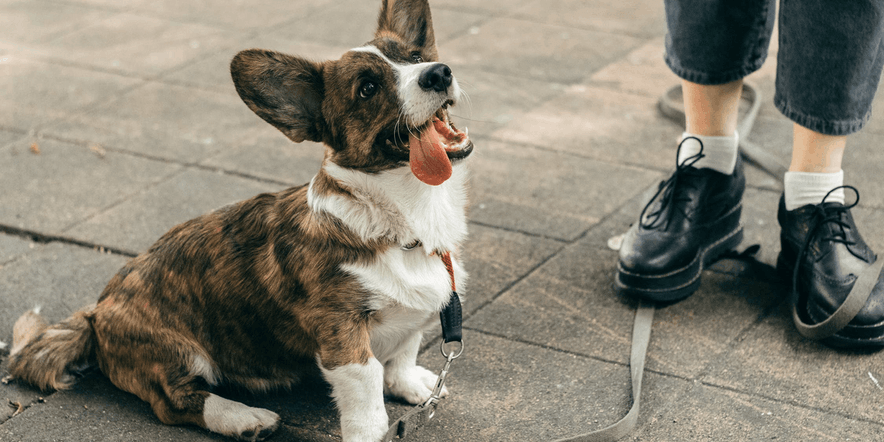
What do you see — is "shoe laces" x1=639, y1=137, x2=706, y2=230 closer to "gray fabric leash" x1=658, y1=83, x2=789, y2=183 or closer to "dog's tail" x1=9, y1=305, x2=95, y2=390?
"gray fabric leash" x1=658, y1=83, x2=789, y2=183

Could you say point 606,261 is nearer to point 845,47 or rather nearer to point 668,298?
point 668,298

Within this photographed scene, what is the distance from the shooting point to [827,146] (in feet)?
10.2

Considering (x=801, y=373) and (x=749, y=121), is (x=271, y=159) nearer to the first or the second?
(x=749, y=121)

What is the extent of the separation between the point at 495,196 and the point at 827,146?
1678 mm

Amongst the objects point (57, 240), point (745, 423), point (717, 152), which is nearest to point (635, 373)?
point (745, 423)

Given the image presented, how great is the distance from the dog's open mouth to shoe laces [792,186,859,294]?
1457 millimetres

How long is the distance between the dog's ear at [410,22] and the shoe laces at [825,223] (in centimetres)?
159

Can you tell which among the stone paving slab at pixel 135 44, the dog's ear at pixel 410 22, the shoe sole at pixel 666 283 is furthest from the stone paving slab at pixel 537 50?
the dog's ear at pixel 410 22

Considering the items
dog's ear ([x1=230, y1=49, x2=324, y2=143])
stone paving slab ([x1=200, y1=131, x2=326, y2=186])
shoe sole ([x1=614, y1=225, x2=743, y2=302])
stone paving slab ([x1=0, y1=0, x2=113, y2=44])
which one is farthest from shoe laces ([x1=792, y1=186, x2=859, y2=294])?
stone paving slab ([x1=0, y1=0, x2=113, y2=44])

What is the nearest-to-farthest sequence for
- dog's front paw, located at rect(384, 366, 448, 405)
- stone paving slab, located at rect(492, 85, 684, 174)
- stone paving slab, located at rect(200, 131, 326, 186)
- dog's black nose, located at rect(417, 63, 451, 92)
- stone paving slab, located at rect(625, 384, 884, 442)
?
dog's black nose, located at rect(417, 63, 451, 92)
stone paving slab, located at rect(625, 384, 884, 442)
dog's front paw, located at rect(384, 366, 448, 405)
stone paving slab, located at rect(200, 131, 326, 186)
stone paving slab, located at rect(492, 85, 684, 174)

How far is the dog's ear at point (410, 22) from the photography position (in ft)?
8.81

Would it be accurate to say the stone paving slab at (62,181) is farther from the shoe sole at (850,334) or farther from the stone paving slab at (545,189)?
the shoe sole at (850,334)

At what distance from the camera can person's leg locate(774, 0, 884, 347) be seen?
115 inches

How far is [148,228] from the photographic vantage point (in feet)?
13.1
